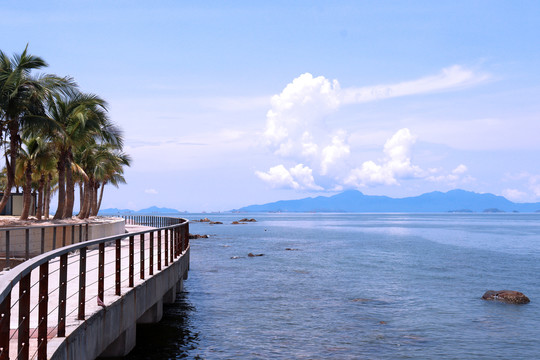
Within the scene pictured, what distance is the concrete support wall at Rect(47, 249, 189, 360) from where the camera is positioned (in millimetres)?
6809

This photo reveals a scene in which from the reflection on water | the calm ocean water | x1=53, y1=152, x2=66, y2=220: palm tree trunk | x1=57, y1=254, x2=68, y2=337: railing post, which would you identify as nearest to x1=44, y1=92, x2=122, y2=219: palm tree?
x1=53, y1=152, x2=66, y2=220: palm tree trunk

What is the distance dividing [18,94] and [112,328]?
25960mm

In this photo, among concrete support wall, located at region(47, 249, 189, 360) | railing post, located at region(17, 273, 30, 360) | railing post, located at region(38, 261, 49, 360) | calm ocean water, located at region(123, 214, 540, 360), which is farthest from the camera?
calm ocean water, located at region(123, 214, 540, 360)

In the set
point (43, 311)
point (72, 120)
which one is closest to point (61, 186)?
point (72, 120)

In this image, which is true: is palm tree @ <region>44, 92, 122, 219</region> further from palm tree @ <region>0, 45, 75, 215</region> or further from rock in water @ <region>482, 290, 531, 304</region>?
rock in water @ <region>482, 290, 531, 304</region>

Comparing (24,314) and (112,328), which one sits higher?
(24,314)

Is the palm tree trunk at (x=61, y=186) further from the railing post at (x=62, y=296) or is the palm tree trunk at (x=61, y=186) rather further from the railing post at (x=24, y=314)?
the railing post at (x=24, y=314)

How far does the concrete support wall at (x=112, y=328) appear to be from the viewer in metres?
6.81

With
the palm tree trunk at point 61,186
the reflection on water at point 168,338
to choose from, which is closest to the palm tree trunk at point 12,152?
the palm tree trunk at point 61,186

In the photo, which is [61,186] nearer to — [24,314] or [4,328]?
[24,314]

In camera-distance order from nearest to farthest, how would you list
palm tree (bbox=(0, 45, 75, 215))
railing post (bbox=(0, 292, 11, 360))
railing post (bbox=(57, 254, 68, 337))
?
1. railing post (bbox=(0, 292, 11, 360))
2. railing post (bbox=(57, 254, 68, 337))
3. palm tree (bbox=(0, 45, 75, 215))

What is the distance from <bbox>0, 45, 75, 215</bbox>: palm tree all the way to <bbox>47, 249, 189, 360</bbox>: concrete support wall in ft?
68.6

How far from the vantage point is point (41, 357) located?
5.67 m

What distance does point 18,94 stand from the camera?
3133 centimetres
